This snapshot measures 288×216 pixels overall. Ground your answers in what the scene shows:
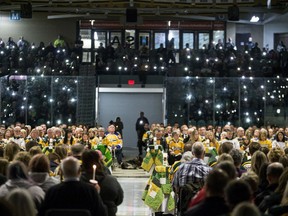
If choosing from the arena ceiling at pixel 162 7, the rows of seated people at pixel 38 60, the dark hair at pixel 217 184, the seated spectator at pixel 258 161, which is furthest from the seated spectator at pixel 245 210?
the arena ceiling at pixel 162 7

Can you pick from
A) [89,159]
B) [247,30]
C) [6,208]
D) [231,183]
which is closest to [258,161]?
[89,159]

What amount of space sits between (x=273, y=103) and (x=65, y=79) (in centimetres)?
754

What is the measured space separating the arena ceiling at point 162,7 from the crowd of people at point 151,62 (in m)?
1.95

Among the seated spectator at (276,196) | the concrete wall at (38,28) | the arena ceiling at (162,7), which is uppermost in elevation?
the arena ceiling at (162,7)

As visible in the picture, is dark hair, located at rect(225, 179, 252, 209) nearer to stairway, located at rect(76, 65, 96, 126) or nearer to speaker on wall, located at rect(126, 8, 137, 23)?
speaker on wall, located at rect(126, 8, 137, 23)

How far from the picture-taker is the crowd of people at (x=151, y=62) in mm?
34656

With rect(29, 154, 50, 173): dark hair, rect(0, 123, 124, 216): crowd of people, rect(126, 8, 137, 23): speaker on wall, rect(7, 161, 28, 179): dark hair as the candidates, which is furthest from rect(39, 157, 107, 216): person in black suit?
rect(126, 8, 137, 23): speaker on wall

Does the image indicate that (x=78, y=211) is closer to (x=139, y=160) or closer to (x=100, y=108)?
(x=139, y=160)

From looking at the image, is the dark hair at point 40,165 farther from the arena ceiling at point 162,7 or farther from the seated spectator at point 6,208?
the arena ceiling at point 162,7

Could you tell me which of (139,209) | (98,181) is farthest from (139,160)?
(98,181)

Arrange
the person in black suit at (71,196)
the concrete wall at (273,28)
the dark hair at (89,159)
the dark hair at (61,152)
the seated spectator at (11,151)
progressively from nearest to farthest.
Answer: the person in black suit at (71,196)
the dark hair at (89,159)
the seated spectator at (11,151)
the dark hair at (61,152)
the concrete wall at (273,28)

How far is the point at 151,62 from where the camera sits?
35875 millimetres

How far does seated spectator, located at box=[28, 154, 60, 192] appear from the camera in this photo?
9531mm

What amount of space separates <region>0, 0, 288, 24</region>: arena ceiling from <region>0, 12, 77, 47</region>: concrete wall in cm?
84
